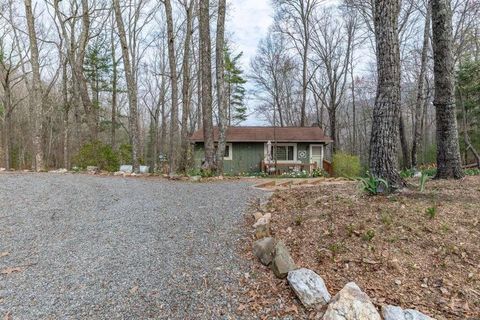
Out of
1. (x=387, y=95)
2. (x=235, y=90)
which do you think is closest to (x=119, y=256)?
(x=387, y=95)

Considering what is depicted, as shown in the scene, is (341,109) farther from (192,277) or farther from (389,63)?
(192,277)

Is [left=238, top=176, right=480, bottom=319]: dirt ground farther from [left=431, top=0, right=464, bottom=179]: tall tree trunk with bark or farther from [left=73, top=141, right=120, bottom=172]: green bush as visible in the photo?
[left=73, top=141, right=120, bottom=172]: green bush

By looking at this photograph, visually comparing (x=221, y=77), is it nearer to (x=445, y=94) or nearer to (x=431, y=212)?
(x=445, y=94)

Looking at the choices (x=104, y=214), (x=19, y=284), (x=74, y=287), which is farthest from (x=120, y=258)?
(x=104, y=214)

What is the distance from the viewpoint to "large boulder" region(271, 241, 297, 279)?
219 centimetres

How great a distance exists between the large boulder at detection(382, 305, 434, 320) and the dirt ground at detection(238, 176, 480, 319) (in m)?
0.10

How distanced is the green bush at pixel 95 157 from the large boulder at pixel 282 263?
8750 mm

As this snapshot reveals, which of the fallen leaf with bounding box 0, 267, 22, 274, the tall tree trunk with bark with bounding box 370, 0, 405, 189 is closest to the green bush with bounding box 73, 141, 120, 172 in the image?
the fallen leaf with bounding box 0, 267, 22, 274

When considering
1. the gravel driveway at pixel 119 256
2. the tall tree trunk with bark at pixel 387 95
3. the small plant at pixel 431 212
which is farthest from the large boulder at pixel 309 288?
the tall tree trunk with bark at pixel 387 95

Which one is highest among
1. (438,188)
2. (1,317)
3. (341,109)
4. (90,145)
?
(341,109)

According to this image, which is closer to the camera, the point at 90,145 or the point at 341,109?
the point at 90,145

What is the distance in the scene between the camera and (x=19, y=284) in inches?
85.5

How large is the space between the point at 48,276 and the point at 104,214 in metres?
1.58

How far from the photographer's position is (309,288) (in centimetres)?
193
